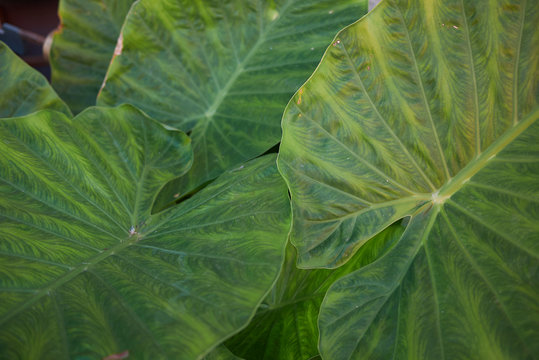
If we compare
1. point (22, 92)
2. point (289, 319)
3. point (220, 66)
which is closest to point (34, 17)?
point (22, 92)

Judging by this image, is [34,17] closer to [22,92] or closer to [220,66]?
[22,92]

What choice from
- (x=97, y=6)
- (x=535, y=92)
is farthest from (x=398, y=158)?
(x=97, y=6)

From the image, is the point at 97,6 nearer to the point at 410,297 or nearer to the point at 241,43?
the point at 241,43

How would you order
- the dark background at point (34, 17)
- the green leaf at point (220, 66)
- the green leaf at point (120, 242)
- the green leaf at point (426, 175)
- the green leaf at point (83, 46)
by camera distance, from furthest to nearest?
the dark background at point (34, 17) < the green leaf at point (83, 46) < the green leaf at point (220, 66) < the green leaf at point (426, 175) < the green leaf at point (120, 242)

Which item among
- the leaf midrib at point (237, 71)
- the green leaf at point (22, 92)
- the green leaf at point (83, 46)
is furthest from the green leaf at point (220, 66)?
the green leaf at point (83, 46)

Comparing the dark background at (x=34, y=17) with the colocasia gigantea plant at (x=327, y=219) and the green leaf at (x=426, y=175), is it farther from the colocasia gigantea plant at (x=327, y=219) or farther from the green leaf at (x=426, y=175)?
the green leaf at (x=426, y=175)

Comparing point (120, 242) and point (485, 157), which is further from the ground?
point (485, 157)

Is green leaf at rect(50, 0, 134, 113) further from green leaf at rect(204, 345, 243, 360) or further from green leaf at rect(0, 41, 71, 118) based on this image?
green leaf at rect(204, 345, 243, 360)

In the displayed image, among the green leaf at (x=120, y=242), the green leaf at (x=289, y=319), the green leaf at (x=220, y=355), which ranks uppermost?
the green leaf at (x=120, y=242)
